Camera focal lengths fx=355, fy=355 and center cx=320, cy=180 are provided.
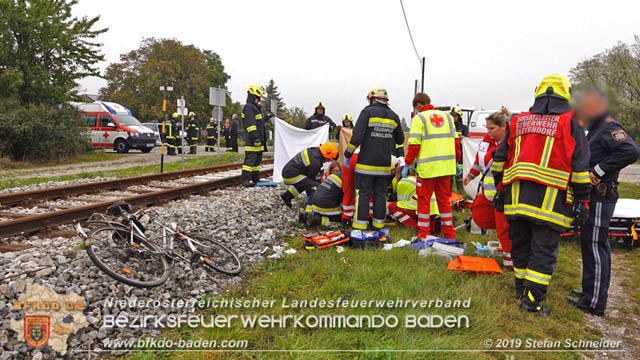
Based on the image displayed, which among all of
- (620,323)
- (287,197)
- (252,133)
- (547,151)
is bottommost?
(620,323)

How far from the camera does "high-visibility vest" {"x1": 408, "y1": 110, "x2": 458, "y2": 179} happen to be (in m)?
4.68

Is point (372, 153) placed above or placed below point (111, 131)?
below

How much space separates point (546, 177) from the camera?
120 inches

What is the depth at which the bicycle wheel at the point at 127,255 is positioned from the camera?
316 cm

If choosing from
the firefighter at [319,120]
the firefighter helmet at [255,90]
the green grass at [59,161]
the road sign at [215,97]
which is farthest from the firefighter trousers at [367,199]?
the green grass at [59,161]

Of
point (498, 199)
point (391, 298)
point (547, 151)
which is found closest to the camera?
point (547, 151)

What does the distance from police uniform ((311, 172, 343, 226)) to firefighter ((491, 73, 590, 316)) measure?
2705mm

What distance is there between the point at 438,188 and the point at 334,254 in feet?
5.82

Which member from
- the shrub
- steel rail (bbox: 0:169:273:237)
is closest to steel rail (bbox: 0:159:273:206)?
steel rail (bbox: 0:169:273:237)

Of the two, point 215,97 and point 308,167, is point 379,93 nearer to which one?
point 308,167

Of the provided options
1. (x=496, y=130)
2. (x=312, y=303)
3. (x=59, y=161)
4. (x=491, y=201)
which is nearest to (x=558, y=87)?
(x=496, y=130)

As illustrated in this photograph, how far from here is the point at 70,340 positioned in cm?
241

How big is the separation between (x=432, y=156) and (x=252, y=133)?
15.6 feet

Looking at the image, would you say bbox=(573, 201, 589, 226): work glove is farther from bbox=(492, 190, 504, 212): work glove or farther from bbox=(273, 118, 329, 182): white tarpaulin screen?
bbox=(273, 118, 329, 182): white tarpaulin screen
